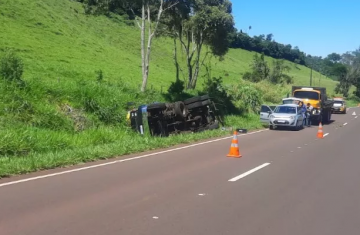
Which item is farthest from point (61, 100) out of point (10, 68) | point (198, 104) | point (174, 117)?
point (198, 104)

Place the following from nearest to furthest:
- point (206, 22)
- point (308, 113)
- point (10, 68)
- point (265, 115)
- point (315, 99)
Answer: point (10, 68), point (265, 115), point (206, 22), point (308, 113), point (315, 99)

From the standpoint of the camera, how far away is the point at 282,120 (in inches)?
1028

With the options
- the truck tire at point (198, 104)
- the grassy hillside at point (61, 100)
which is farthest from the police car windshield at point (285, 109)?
the truck tire at point (198, 104)

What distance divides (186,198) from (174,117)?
38.2 feet

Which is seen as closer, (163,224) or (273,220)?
(163,224)

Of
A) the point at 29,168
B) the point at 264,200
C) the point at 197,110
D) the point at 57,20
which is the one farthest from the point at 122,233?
the point at 57,20

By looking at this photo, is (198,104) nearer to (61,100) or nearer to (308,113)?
(61,100)

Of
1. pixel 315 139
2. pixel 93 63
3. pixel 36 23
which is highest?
pixel 36 23

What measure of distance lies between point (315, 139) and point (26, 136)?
13084 mm

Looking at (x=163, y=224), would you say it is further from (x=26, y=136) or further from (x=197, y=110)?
(x=197, y=110)

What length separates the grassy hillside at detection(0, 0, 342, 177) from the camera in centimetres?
1236

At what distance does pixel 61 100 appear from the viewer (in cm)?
1753

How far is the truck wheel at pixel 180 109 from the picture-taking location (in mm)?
19403

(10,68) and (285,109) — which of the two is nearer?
(10,68)
